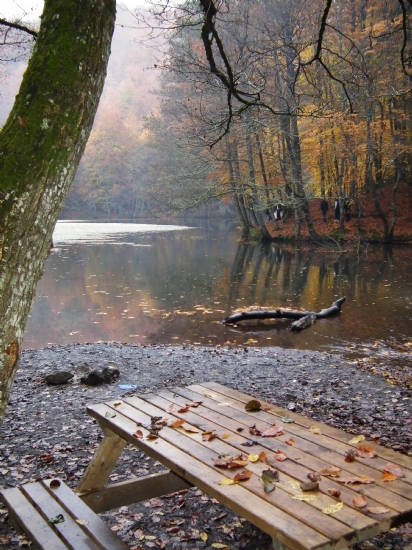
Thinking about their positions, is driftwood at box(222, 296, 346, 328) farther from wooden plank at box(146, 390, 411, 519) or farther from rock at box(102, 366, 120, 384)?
wooden plank at box(146, 390, 411, 519)

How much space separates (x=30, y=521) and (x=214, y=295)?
13.6 meters

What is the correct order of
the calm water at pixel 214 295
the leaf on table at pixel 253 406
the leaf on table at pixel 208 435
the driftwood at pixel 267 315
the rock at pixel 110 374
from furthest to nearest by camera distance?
the driftwood at pixel 267 315
the calm water at pixel 214 295
the rock at pixel 110 374
the leaf on table at pixel 253 406
the leaf on table at pixel 208 435

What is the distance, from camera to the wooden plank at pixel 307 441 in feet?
7.48

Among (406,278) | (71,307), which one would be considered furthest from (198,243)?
(71,307)

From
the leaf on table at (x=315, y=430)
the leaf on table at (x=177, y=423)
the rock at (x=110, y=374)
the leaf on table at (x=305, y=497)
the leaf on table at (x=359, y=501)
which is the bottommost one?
the rock at (x=110, y=374)

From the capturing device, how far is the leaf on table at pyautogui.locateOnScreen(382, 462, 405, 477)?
2.34 m

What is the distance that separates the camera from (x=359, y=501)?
209cm

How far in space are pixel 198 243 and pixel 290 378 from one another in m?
28.1

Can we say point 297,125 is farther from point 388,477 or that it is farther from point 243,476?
point 243,476

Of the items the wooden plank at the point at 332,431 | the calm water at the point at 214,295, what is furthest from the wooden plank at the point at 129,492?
the calm water at the point at 214,295

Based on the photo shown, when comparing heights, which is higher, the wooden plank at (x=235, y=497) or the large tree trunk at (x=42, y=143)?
the large tree trunk at (x=42, y=143)

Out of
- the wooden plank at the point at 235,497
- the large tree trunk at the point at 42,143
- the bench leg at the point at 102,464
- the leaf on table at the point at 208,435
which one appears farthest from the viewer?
the bench leg at the point at 102,464

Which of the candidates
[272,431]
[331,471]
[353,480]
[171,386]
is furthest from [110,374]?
[353,480]

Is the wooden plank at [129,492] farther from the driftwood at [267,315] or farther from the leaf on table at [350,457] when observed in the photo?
the driftwood at [267,315]
